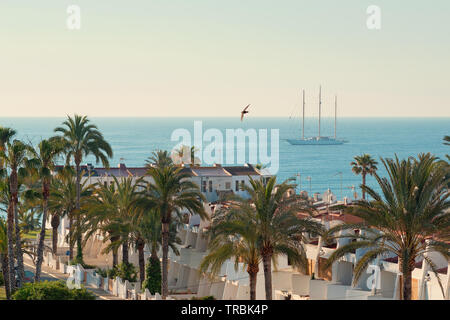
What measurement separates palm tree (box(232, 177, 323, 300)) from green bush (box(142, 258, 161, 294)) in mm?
13390

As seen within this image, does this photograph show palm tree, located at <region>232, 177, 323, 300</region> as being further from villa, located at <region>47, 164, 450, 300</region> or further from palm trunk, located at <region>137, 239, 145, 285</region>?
palm trunk, located at <region>137, 239, 145, 285</region>

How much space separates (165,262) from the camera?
40125mm

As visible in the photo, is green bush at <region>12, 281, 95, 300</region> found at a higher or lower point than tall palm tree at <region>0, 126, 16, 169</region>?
lower

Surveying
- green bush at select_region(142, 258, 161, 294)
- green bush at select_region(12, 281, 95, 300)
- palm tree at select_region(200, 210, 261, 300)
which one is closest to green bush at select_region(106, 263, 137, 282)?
green bush at select_region(142, 258, 161, 294)

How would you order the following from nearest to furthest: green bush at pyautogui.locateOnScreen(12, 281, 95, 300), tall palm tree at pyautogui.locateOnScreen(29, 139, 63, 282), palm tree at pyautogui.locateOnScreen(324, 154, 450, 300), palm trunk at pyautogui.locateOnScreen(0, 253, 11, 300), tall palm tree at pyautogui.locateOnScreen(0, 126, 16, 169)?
1. palm tree at pyautogui.locateOnScreen(324, 154, 450, 300)
2. green bush at pyautogui.locateOnScreen(12, 281, 95, 300)
3. palm trunk at pyautogui.locateOnScreen(0, 253, 11, 300)
4. tall palm tree at pyautogui.locateOnScreen(0, 126, 16, 169)
5. tall palm tree at pyautogui.locateOnScreen(29, 139, 63, 282)

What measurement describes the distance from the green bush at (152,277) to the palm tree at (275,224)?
43.9ft

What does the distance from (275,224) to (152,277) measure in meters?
15.2

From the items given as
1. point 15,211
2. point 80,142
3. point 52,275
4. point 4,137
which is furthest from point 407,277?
point 52,275

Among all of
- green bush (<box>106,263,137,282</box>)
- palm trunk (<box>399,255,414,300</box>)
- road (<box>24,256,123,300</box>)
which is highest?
palm trunk (<box>399,255,414,300</box>)

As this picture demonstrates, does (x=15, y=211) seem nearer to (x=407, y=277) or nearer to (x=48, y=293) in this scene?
(x=48, y=293)

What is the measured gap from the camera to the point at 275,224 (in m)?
32.8

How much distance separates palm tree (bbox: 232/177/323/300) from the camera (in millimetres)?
32781
